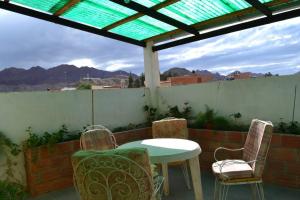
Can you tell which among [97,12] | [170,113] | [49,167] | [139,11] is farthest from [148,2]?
[49,167]

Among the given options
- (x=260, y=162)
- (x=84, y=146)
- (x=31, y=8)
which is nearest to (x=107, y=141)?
(x=84, y=146)

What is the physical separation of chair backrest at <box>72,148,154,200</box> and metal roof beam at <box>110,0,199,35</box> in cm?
253

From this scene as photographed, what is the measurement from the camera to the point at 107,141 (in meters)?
3.56

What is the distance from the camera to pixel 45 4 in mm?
3920

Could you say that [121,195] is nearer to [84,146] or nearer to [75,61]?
[84,146]

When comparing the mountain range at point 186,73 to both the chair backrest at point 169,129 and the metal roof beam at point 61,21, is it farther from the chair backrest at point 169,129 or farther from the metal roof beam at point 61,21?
the chair backrest at point 169,129

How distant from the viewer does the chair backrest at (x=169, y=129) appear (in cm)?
399

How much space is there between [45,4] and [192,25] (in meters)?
2.42

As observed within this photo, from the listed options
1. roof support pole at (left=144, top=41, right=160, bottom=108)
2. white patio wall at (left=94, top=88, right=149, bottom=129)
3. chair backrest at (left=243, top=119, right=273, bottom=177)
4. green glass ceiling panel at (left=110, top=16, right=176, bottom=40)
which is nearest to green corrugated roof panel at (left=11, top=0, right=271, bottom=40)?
green glass ceiling panel at (left=110, top=16, right=176, bottom=40)

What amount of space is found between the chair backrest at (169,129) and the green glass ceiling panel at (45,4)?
Answer: 2.25m

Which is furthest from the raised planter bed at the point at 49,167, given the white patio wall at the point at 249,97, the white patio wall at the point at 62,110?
the white patio wall at the point at 249,97

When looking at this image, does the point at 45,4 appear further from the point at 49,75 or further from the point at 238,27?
the point at 238,27

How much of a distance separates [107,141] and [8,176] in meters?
1.65

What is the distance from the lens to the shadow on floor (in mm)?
3443
